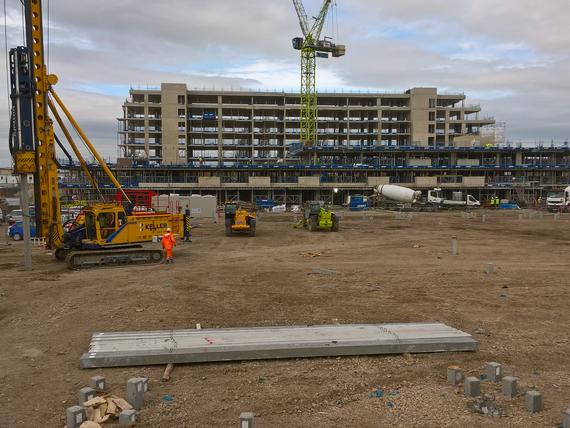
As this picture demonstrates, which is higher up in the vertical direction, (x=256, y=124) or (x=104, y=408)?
(x=256, y=124)

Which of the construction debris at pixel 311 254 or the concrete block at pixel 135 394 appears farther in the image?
the construction debris at pixel 311 254

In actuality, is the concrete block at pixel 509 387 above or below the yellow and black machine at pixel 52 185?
below

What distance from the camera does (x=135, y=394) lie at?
19.6 ft

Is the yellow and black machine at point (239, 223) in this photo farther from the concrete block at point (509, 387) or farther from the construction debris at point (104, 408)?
the concrete block at point (509, 387)

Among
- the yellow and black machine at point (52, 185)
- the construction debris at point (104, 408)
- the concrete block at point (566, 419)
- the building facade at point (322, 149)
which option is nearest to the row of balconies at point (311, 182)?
the building facade at point (322, 149)

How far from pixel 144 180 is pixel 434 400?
83.1 m

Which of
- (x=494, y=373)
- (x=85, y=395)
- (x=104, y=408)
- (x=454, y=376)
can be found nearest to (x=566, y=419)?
(x=494, y=373)

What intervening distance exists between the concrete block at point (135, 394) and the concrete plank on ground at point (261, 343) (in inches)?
53.9

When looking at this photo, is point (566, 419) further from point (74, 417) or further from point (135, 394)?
point (74, 417)

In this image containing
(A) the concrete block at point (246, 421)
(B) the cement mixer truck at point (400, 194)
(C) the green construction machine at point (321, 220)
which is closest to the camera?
(A) the concrete block at point (246, 421)

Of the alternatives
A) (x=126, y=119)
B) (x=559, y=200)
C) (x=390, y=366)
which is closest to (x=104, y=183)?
(x=390, y=366)

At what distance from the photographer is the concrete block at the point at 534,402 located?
5.93 metres

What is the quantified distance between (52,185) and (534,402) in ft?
56.8

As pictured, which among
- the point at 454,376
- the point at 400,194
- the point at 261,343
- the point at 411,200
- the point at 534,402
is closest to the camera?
the point at 534,402
